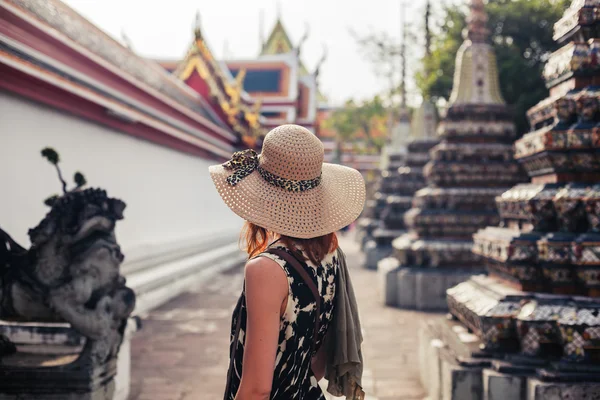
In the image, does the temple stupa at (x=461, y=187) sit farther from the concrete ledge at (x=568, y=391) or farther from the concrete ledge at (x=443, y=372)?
the concrete ledge at (x=568, y=391)

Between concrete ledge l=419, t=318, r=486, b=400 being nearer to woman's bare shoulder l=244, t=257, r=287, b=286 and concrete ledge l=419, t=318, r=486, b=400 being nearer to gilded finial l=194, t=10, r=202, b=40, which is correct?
woman's bare shoulder l=244, t=257, r=287, b=286

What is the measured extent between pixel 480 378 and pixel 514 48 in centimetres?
1126

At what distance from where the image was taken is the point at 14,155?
522 cm

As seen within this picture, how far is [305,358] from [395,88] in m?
24.5

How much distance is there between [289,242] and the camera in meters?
1.81

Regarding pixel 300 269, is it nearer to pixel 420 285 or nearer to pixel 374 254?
pixel 420 285

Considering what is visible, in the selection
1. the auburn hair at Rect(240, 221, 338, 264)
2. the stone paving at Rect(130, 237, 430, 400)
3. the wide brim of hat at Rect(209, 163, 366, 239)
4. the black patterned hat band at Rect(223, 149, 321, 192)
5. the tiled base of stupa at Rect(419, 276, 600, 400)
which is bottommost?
the stone paving at Rect(130, 237, 430, 400)

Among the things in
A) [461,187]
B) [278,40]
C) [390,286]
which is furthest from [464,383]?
[278,40]

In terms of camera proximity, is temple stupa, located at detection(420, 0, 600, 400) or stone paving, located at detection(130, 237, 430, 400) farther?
stone paving, located at detection(130, 237, 430, 400)

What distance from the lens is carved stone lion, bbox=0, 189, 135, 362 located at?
10.2 ft

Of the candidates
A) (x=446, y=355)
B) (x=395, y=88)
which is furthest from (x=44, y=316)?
(x=395, y=88)

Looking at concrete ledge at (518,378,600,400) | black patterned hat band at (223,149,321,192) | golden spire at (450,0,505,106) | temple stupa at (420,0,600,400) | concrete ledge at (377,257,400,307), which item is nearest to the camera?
black patterned hat band at (223,149,321,192)

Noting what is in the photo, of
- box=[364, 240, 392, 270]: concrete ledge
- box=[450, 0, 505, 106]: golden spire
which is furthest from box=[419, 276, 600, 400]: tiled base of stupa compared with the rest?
box=[364, 240, 392, 270]: concrete ledge

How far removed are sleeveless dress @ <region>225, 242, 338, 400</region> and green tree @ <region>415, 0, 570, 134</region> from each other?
985 centimetres
